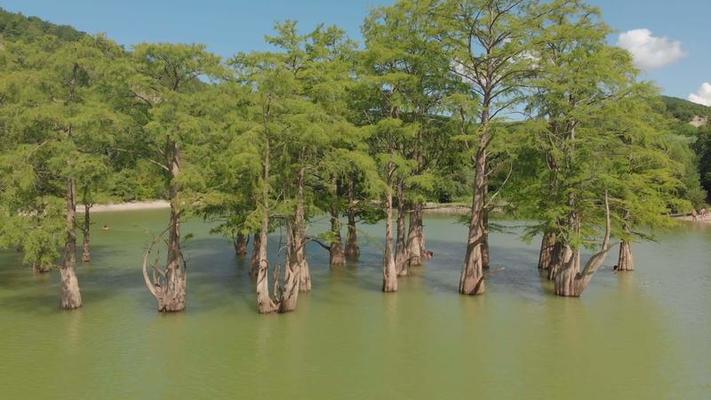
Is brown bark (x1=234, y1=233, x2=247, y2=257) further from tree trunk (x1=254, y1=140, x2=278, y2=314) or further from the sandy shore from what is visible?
the sandy shore

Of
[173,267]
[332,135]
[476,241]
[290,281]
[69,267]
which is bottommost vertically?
[290,281]

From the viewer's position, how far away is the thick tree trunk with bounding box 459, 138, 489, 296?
30328 millimetres

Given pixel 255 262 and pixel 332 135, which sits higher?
pixel 332 135

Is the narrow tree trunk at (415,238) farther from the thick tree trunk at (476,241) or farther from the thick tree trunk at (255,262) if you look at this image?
the thick tree trunk at (255,262)

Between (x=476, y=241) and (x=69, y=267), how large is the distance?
19.7 meters

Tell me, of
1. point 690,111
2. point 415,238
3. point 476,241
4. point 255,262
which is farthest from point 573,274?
point 690,111

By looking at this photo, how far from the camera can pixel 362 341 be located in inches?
881

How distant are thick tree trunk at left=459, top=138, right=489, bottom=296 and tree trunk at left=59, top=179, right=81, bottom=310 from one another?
19.1m

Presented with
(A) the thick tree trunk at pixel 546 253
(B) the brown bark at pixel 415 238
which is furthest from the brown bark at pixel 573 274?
(B) the brown bark at pixel 415 238

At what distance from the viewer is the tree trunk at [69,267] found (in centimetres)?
2548

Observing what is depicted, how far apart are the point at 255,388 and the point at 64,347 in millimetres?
8357

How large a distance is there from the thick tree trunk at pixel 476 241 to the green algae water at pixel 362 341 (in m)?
1.02

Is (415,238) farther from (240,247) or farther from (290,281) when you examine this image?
(290,281)

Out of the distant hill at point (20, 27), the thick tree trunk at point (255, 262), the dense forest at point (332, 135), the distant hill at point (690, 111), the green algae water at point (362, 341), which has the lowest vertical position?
the green algae water at point (362, 341)
